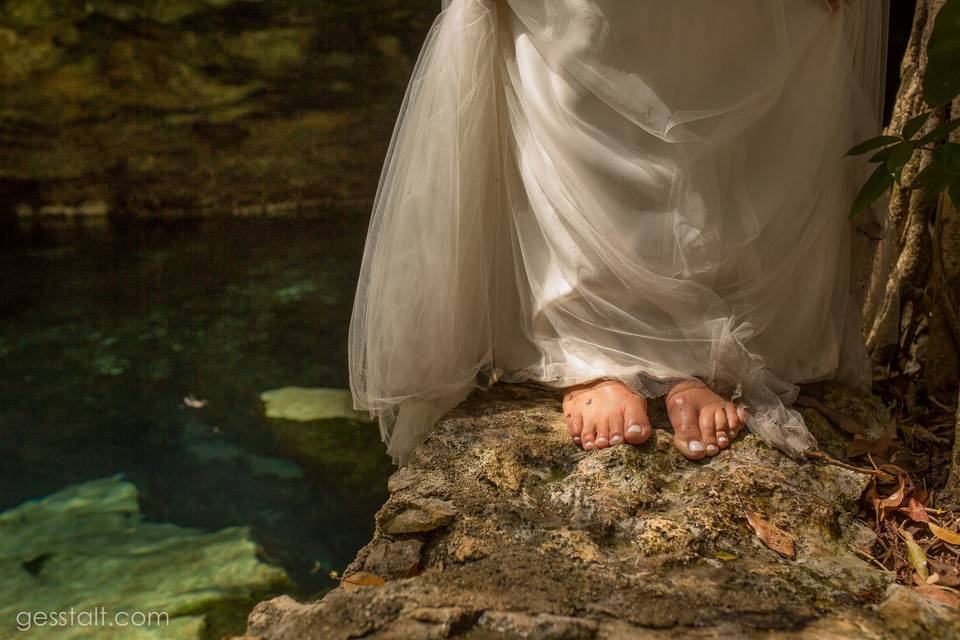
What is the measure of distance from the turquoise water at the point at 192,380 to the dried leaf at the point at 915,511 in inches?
79.0

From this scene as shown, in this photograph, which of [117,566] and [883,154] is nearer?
[883,154]

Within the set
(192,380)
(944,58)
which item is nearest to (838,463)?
(944,58)

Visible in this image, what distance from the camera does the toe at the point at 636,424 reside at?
4.56 ft

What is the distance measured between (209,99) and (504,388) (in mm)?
5961

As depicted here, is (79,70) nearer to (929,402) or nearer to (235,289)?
(235,289)

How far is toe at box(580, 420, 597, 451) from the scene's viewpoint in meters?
1.40

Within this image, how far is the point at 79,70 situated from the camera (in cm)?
644

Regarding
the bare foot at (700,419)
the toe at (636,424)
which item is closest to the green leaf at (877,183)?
the bare foot at (700,419)

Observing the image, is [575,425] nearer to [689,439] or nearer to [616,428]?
[616,428]

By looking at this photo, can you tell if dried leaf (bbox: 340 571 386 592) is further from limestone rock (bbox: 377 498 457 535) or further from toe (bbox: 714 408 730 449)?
toe (bbox: 714 408 730 449)

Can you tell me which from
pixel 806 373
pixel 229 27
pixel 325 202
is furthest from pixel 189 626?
pixel 229 27

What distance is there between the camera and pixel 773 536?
1.19 m

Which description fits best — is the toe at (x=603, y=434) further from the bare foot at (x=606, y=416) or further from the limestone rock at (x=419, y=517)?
the limestone rock at (x=419, y=517)

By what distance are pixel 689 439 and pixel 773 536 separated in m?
0.25
